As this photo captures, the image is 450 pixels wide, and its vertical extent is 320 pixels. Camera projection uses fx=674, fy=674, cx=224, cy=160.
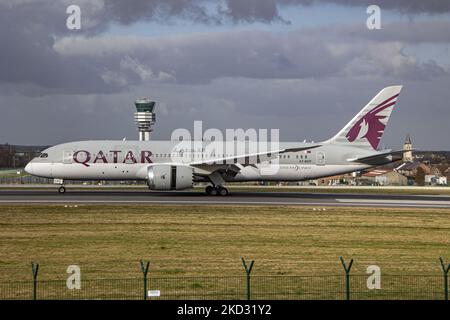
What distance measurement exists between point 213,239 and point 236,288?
1050 centimetres

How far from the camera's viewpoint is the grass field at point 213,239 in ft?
83.7

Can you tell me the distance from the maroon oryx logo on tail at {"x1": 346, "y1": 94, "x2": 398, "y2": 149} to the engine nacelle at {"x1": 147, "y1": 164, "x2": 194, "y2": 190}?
15.5 metres

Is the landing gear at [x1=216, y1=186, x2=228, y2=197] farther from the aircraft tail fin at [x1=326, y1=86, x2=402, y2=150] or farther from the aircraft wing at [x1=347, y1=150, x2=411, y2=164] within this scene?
the aircraft wing at [x1=347, y1=150, x2=411, y2=164]

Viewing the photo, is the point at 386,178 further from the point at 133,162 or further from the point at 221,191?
the point at 133,162

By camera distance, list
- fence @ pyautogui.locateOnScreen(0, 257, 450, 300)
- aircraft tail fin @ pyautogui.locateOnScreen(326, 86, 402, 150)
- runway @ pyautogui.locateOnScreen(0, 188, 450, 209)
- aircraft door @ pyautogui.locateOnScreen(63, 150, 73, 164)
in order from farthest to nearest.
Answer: aircraft tail fin @ pyautogui.locateOnScreen(326, 86, 402, 150), aircraft door @ pyautogui.locateOnScreen(63, 150, 73, 164), runway @ pyautogui.locateOnScreen(0, 188, 450, 209), fence @ pyautogui.locateOnScreen(0, 257, 450, 300)

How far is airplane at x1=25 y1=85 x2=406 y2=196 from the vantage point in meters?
52.3

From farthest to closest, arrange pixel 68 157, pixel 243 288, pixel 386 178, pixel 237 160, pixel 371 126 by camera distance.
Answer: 1. pixel 386 178
2. pixel 371 126
3. pixel 68 157
4. pixel 237 160
5. pixel 243 288

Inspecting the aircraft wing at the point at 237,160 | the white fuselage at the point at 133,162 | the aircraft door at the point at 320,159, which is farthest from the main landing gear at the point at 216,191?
the aircraft door at the point at 320,159

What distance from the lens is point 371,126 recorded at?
58031 millimetres

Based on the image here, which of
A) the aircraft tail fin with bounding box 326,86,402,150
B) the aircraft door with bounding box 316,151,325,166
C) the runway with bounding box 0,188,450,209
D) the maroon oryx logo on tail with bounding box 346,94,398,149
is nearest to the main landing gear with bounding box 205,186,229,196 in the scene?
the runway with bounding box 0,188,450,209

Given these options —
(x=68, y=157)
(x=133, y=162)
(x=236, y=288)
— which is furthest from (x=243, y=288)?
(x=68, y=157)

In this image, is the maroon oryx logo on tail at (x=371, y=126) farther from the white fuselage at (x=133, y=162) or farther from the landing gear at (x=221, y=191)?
the landing gear at (x=221, y=191)
